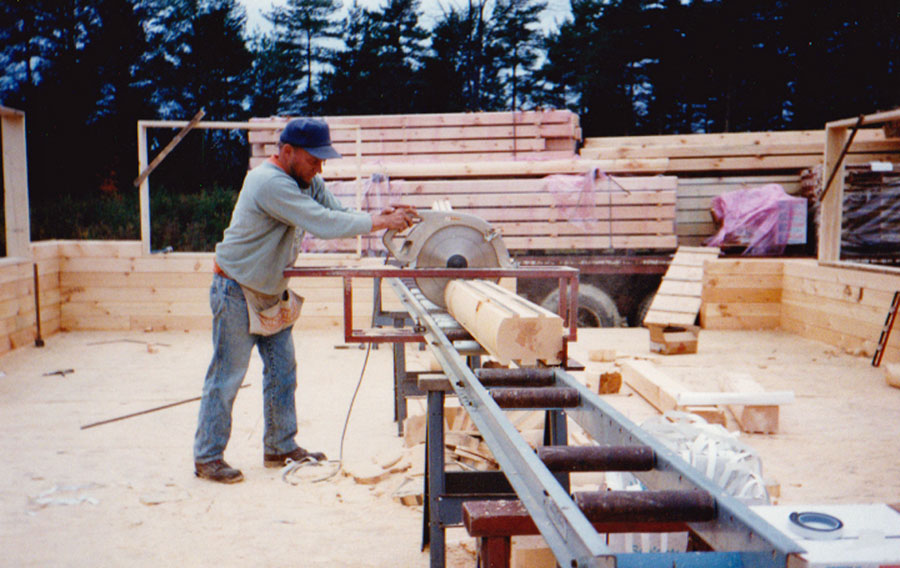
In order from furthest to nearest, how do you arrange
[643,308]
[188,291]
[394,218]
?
[643,308] → [188,291] → [394,218]

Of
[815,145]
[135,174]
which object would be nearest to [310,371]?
[815,145]

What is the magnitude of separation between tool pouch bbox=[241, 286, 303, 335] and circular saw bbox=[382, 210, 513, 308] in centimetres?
81

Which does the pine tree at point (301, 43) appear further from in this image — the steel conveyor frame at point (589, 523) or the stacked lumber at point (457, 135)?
the steel conveyor frame at point (589, 523)

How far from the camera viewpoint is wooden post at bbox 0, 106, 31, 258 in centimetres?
786

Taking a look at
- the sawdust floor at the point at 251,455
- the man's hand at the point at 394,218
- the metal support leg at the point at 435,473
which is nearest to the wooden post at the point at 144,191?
the sawdust floor at the point at 251,455

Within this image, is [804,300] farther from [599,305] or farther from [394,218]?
[394,218]

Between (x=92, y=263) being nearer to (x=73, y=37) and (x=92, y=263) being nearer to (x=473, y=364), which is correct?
(x=473, y=364)

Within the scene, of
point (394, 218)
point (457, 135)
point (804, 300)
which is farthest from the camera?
point (457, 135)

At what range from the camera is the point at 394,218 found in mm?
3756

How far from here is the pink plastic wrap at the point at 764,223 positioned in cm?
977

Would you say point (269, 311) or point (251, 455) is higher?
point (269, 311)

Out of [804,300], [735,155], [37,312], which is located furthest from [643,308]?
[37,312]

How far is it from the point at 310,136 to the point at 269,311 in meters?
1.06

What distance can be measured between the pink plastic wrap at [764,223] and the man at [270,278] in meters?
7.07
